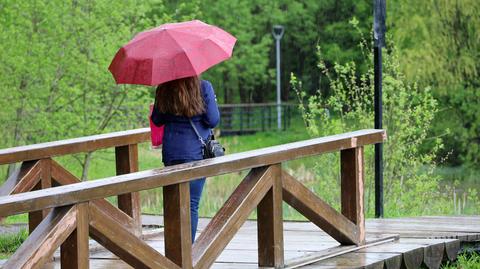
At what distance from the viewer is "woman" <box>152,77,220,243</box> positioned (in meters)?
6.78

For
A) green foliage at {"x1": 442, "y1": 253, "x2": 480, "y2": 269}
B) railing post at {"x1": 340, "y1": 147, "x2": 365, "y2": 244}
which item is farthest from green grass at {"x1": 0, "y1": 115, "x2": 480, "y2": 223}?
railing post at {"x1": 340, "y1": 147, "x2": 365, "y2": 244}

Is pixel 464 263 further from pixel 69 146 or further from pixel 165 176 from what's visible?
pixel 165 176

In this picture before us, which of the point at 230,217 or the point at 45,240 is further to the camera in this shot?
the point at 230,217

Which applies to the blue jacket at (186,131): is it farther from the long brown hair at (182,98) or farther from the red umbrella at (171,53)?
the red umbrella at (171,53)

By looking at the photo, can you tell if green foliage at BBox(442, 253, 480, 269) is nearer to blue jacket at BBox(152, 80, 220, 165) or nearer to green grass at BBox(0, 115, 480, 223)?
blue jacket at BBox(152, 80, 220, 165)

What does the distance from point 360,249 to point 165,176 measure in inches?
83.9

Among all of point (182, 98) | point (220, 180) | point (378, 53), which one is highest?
point (378, 53)

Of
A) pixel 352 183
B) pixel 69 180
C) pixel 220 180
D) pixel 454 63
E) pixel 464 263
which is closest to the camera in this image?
pixel 352 183

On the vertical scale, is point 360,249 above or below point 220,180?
above

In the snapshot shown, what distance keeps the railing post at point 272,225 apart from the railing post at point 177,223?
717 millimetres

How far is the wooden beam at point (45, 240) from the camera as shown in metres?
5.18

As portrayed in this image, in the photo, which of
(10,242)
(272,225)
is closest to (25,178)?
(10,242)

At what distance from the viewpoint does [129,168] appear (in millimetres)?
8500

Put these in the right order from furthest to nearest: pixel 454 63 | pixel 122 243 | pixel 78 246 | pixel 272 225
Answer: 1. pixel 454 63
2. pixel 272 225
3. pixel 122 243
4. pixel 78 246
